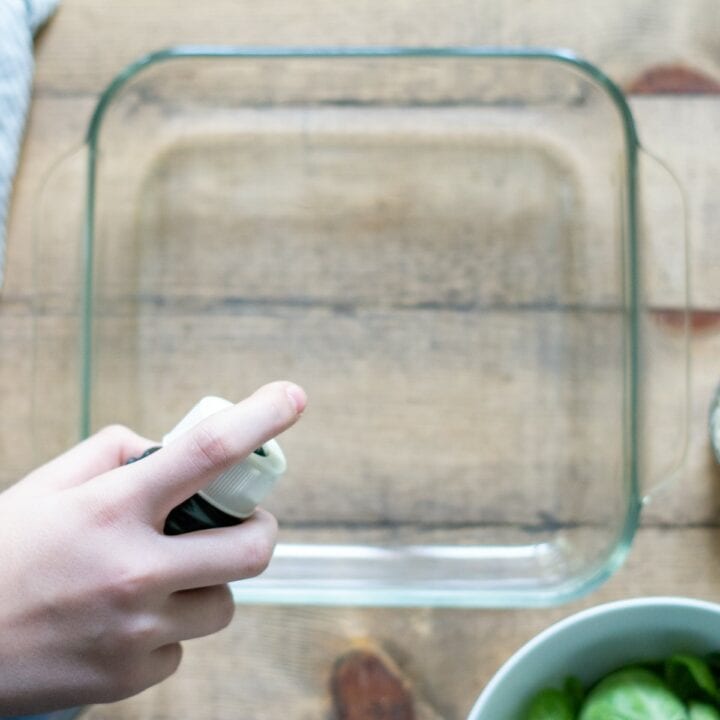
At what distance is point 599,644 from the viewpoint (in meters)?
0.56

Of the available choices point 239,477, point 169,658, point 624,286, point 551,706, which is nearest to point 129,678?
point 169,658

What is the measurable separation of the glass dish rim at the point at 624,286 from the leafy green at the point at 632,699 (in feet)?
0.29

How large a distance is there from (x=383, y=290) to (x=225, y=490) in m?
0.28

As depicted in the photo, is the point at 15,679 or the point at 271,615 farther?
the point at 271,615

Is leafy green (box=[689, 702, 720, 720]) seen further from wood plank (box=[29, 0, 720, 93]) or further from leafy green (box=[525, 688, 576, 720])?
wood plank (box=[29, 0, 720, 93])

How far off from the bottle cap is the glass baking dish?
8.8 inches

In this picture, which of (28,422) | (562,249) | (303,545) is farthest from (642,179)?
(28,422)

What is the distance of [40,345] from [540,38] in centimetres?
43

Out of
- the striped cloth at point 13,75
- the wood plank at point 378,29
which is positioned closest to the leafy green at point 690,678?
the wood plank at point 378,29

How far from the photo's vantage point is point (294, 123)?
2.36 ft

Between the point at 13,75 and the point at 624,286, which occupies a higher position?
the point at 13,75

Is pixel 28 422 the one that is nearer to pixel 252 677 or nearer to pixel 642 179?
pixel 252 677

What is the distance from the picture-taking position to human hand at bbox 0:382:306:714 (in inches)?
17.5

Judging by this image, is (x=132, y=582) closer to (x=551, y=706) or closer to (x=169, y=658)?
(x=169, y=658)
